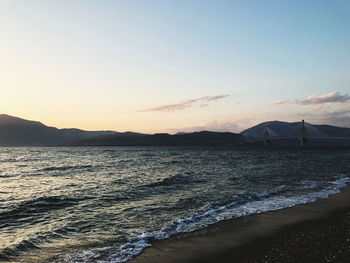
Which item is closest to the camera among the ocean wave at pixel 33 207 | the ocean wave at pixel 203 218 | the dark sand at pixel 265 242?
the dark sand at pixel 265 242

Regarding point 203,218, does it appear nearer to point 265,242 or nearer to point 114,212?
point 265,242

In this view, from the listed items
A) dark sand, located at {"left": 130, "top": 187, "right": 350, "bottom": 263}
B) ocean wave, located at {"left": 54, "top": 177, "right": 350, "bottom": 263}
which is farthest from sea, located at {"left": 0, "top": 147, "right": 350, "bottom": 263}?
dark sand, located at {"left": 130, "top": 187, "right": 350, "bottom": 263}

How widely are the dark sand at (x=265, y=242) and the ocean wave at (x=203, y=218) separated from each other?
60 cm

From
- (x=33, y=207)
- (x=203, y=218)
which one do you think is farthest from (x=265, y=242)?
(x=33, y=207)

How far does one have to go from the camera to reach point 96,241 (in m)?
11.1

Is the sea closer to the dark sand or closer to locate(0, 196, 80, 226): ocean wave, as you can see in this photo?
locate(0, 196, 80, 226): ocean wave

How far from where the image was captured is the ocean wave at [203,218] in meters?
9.57

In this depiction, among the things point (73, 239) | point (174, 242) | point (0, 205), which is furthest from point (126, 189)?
point (174, 242)

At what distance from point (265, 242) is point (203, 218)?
4.59 m

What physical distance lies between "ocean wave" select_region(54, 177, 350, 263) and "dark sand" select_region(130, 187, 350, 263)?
603 mm

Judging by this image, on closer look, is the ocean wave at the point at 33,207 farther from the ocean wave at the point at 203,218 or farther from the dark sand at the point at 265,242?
the dark sand at the point at 265,242

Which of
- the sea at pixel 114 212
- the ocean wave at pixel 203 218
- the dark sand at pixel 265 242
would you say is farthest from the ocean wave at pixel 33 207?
the dark sand at pixel 265 242

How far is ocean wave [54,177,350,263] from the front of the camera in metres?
9.57

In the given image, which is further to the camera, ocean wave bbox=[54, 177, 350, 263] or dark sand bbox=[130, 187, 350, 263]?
ocean wave bbox=[54, 177, 350, 263]
